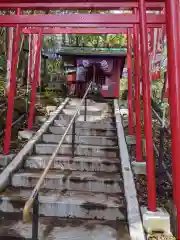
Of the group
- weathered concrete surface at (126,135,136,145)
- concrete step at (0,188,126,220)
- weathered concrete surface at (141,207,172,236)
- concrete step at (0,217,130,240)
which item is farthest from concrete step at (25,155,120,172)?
weathered concrete surface at (141,207,172,236)

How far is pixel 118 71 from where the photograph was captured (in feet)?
50.5

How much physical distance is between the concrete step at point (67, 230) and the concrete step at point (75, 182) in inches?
37.0

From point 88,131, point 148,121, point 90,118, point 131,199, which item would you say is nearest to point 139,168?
point 131,199

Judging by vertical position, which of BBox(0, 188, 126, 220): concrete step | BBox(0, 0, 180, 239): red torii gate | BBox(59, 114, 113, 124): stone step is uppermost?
BBox(0, 0, 180, 239): red torii gate

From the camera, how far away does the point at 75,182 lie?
5922 millimetres

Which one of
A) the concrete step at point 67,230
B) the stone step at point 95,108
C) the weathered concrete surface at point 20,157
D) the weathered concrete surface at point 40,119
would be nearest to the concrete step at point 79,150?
the weathered concrete surface at point 20,157

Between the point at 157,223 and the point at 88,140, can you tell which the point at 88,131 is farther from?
the point at 157,223

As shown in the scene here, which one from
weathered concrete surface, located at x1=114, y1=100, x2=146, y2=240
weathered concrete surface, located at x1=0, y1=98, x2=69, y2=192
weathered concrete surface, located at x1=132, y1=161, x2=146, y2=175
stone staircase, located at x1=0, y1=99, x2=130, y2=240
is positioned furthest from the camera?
weathered concrete surface, located at x1=132, y1=161, x2=146, y2=175

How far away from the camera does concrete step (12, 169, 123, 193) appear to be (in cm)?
581

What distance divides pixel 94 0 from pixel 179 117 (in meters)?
2.47

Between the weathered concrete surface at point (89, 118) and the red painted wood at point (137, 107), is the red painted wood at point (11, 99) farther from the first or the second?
the red painted wood at point (137, 107)

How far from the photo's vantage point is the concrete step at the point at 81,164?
6.55 meters

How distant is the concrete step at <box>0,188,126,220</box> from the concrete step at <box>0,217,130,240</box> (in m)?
0.12

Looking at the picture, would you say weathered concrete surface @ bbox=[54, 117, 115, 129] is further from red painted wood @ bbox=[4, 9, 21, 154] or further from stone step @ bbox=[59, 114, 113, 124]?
red painted wood @ bbox=[4, 9, 21, 154]
